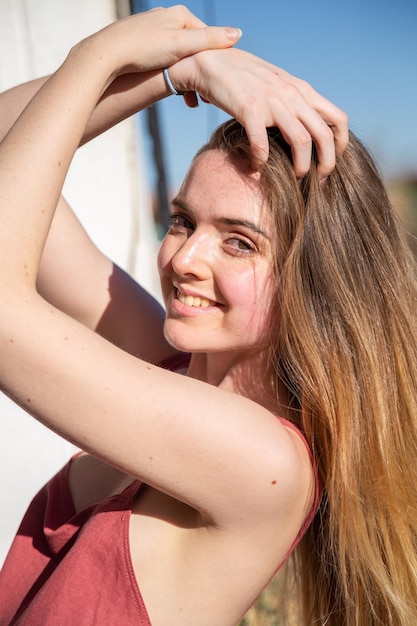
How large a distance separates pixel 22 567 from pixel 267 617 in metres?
1.49

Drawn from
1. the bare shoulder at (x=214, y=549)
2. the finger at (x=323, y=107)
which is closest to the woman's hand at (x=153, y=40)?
the finger at (x=323, y=107)

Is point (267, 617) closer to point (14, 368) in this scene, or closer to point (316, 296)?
point (316, 296)

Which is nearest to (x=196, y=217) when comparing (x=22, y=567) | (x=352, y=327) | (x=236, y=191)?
(x=236, y=191)

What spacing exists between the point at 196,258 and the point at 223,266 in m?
0.06

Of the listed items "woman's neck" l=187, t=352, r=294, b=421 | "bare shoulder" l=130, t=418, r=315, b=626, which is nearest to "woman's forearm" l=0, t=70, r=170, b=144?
"woman's neck" l=187, t=352, r=294, b=421

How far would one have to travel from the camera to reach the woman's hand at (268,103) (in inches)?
53.2

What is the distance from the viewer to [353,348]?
146 centimetres

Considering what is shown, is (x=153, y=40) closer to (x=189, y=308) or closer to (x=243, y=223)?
(x=243, y=223)

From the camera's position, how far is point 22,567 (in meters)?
1.64

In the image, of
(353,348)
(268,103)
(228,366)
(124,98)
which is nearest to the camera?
(268,103)

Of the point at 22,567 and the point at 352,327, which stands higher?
the point at 352,327

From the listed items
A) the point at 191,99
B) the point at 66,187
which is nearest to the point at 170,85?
the point at 191,99

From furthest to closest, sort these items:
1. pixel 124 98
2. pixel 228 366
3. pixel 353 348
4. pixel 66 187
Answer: pixel 66 187 → pixel 228 366 → pixel 124 98 → pixel 353 348

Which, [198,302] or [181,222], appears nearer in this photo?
[198,302]
